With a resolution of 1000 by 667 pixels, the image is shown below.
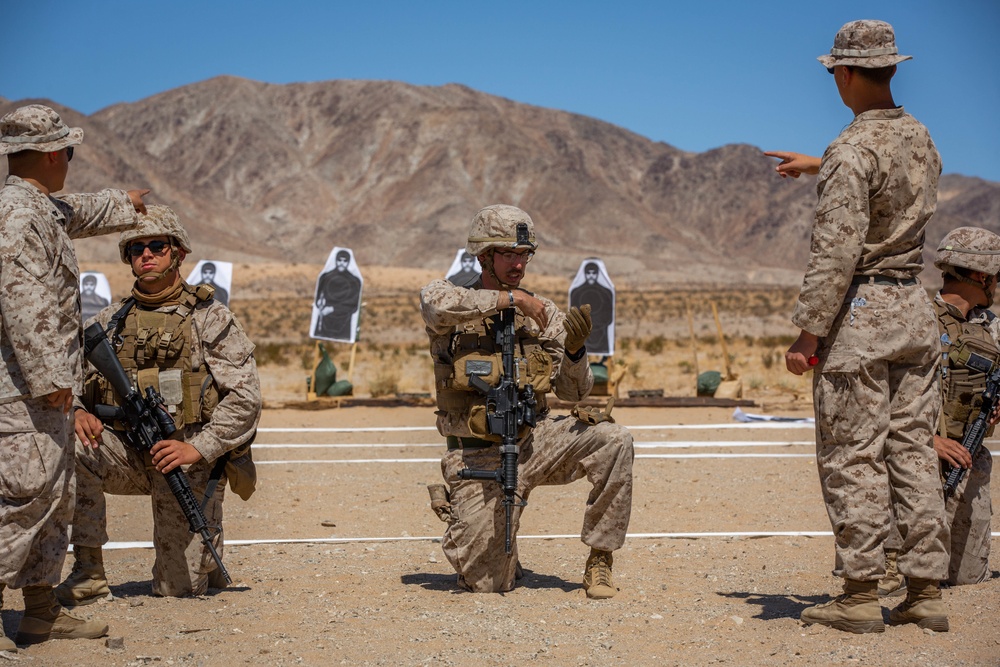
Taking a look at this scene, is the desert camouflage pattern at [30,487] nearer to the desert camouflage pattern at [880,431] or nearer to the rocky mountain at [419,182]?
the desert camouflage pattern at [880,431]

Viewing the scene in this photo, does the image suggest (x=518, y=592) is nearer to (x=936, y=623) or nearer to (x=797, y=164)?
(x=936, y=623)

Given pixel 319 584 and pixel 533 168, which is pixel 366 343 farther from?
pixel 533 168

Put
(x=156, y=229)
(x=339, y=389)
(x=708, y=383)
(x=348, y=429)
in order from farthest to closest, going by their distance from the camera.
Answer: (x=339, y=389)
(x=708, y=383)
(x=348, y=429)
(x=156, y=229)

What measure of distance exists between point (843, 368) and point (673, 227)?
124298mm

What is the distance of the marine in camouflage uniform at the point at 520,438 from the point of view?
5.87 m

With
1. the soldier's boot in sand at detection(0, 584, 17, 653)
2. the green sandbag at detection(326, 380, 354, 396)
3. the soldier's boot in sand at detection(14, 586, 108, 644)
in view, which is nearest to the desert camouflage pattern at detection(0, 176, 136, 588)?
the soldier's boot in sand at detection(14, 586, 108, 644)

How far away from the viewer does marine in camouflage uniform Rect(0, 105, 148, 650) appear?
475 centimetres

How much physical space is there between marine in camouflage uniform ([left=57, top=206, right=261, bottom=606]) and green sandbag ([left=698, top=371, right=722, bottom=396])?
11.3 meters

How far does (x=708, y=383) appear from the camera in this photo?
16.6 metres

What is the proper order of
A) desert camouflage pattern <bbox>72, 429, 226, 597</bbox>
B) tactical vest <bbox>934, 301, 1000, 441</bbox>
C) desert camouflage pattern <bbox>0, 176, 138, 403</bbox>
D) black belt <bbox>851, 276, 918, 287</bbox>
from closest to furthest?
desert camouflage pattern <bbox>0, 176, 138, 403</bbox>
black belt <bbox>851, 276, 918, 287</bbox>
desert camouflage pattern <bbox>72, 429, 226, 597</bbox>
tactical vest <bbox>934, 301, 1000, 441</bbox>

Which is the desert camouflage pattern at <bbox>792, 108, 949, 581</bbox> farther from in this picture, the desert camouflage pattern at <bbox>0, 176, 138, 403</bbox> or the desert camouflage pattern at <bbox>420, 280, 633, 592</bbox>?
the desert camouflage pattern at <bbox>0, 176, 138, 403</bbox>

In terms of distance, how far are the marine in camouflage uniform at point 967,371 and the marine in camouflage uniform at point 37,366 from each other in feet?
12.9

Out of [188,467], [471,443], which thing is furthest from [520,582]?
[188,467]

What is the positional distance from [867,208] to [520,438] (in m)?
2.15
